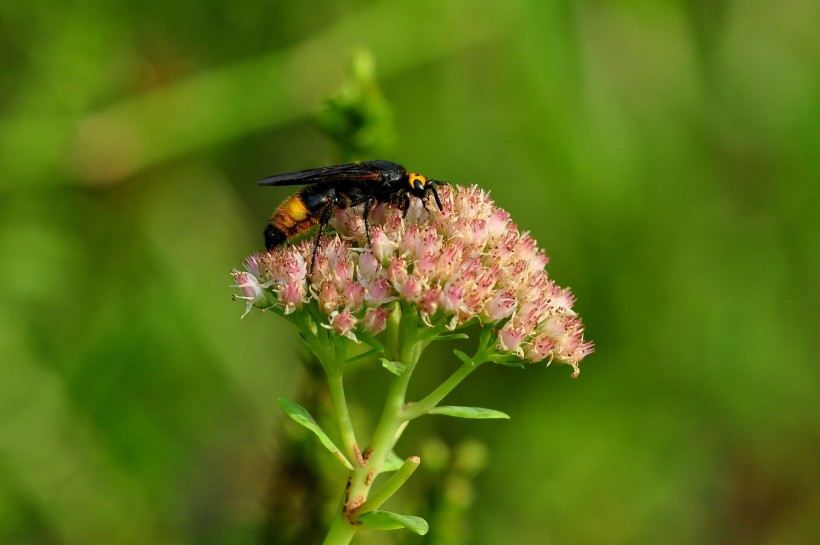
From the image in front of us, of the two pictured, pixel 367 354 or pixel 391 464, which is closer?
pixel 367 354

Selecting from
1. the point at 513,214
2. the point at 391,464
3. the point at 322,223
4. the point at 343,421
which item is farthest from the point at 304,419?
the point at 513,214

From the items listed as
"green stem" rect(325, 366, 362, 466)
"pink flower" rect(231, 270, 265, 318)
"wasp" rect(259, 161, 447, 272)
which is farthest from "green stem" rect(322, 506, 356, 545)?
"wasp" rect(259, 161, 447, 272)

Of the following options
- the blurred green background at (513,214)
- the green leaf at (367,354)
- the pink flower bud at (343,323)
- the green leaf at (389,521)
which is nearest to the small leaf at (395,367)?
the green leaf at (367,354)

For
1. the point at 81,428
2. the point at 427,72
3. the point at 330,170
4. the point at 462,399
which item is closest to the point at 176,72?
the point at 427,72

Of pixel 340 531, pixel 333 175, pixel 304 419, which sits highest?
pixel 333 175

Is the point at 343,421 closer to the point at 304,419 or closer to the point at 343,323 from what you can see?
the point at 304,419

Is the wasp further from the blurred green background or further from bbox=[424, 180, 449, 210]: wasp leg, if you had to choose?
the blurred green background
